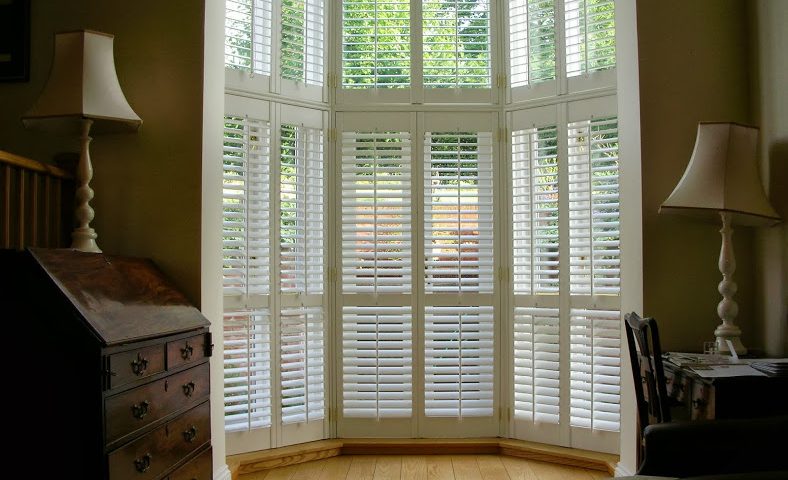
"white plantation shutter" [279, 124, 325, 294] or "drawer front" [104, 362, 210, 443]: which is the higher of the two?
"white plantation shutter" [279, 124, 325, 294]

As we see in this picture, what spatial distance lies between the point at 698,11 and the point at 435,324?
80.3 inches

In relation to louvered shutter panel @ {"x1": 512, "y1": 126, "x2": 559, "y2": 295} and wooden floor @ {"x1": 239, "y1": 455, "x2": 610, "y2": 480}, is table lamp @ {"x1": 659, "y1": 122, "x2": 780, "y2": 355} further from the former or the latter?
wooden floor @ {"x1": 239, "y1": 455, "x2": 610, "y2": 480}

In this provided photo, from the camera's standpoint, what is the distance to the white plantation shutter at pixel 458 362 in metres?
3.66

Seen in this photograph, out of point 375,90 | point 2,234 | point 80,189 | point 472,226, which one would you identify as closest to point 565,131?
point 472,226

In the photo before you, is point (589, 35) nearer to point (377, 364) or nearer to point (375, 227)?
point (375, 227)

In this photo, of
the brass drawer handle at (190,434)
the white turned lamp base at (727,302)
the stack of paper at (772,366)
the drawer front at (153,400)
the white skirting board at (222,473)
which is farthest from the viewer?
the white skirting board at (222,473)

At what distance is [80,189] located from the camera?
245 centimetres

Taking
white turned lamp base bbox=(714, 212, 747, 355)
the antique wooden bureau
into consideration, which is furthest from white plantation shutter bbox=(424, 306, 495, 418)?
the antique wooden bureau

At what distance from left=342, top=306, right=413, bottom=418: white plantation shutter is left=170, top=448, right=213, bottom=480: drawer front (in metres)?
1.17

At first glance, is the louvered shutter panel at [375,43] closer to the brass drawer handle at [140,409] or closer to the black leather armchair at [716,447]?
the brass drawer handle at [140,409]

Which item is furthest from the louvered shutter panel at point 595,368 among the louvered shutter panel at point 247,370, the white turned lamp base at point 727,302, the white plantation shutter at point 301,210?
the louvered shutter panel at point 247,370

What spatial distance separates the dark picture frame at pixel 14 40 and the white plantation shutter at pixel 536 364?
108 inches

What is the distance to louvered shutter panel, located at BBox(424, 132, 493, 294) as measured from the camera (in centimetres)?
369

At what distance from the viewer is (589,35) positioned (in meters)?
3.44
